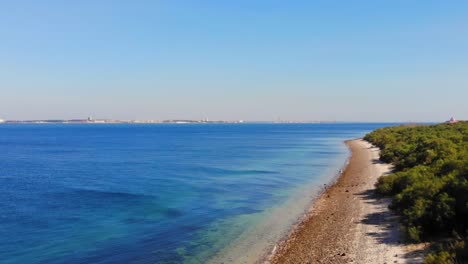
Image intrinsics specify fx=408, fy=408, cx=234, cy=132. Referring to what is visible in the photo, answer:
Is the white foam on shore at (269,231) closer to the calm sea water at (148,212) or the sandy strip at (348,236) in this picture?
the calm sea water at (148,212)

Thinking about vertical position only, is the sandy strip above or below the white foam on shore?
above

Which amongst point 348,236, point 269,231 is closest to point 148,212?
point 269,231

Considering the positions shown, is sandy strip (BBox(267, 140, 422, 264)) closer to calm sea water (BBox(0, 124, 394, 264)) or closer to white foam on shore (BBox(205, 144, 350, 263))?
white foam on shore (BBox(205, 144, 350, 263))

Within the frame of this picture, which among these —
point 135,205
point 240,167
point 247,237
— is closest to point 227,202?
point 135,205

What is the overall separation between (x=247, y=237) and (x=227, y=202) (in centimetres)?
966

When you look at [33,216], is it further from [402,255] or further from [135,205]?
[402,255]

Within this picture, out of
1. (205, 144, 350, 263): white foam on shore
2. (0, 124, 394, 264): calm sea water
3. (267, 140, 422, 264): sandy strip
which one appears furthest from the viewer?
(0, 124, 394, 264): calm sea water

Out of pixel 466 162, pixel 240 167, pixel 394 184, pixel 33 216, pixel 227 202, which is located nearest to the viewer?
pixel 466 162

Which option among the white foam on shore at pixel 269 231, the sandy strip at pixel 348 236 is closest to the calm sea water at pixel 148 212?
the white foam on shore at pixel 269 231

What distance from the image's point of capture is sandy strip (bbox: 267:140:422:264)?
17250 mm

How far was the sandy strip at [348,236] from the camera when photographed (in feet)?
56.6

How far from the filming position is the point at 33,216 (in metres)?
27.1

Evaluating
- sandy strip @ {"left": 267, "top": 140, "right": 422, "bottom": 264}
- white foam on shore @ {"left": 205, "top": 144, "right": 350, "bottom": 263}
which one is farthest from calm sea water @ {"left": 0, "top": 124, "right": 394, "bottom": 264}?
sandy strip @ {"left": 267, "top": 140, "right": 422, "bottom": 264}

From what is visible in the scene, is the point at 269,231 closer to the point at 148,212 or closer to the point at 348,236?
the point at 348,236
